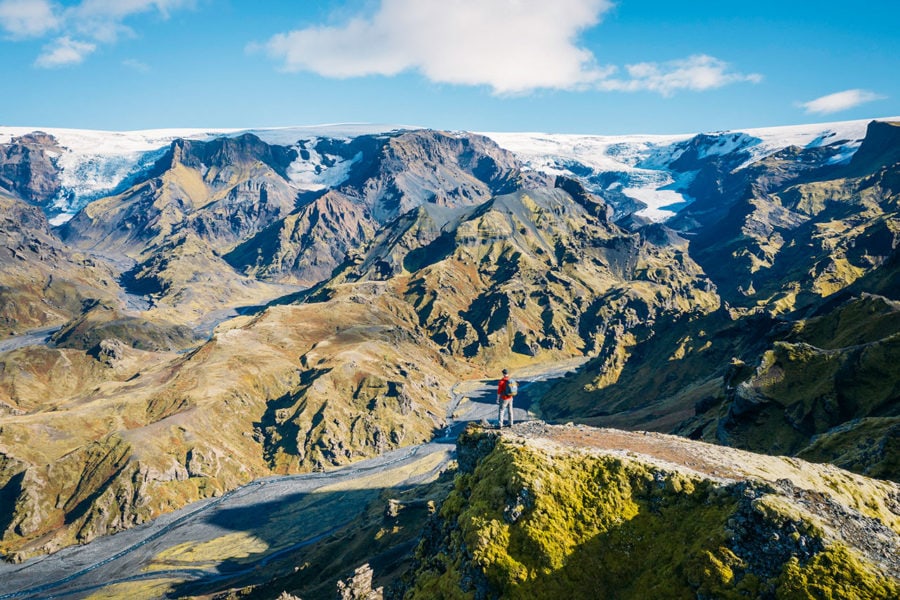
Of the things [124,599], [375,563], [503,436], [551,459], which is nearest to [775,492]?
[551,459]

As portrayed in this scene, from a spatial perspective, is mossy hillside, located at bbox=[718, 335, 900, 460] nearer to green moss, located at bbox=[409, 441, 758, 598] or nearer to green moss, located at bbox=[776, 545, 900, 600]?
green moss, located at bbox=[409, 441, 758, 598]

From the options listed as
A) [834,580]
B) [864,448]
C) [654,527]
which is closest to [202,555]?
[864,448]

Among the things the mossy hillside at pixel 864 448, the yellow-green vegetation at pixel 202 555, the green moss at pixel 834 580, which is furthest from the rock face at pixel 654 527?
the yellow-green vegetation at pixel 202 555

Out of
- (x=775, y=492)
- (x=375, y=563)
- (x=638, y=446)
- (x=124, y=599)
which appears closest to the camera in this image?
(x=775, y=492)

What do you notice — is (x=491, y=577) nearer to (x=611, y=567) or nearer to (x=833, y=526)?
(x=611, y=567)

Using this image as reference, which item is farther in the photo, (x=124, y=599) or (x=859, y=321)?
(x=124, y=599)

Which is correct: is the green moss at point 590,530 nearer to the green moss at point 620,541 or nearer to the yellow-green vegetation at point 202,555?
the green moss at point 620,541
